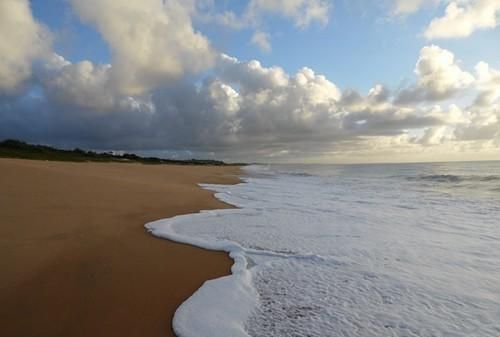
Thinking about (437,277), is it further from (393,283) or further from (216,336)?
(216,336)

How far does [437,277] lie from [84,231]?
6.44 metres

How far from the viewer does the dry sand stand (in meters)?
3.41

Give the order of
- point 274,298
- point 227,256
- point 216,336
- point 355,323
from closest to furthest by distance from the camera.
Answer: point 216,336 < point 355,323 < point 274,298 < point 227,256

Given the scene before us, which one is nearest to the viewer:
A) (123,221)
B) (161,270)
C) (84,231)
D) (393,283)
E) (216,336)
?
(216,336)

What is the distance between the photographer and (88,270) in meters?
4.75

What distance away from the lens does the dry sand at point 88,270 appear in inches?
134

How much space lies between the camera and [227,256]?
578 cm

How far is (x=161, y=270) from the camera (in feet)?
16.1

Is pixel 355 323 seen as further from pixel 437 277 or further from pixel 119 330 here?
pixel 119 330

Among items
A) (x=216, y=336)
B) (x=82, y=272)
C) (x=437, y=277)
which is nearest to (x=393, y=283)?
(x=437, y=277)

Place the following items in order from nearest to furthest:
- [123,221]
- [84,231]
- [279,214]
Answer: [84,231] → [123,221] → [279,214]

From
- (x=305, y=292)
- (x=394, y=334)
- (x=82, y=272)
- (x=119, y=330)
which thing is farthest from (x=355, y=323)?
(x=82, y=272)

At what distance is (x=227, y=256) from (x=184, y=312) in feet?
7.01

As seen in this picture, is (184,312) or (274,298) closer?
(184,312)
